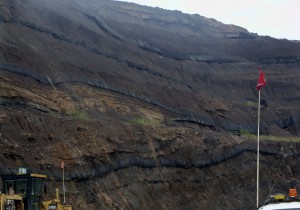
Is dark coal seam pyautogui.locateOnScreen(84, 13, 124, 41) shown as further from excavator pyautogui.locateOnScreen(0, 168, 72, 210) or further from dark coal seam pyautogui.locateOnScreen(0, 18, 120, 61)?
excavator pyautogui.locateOnScreen(0, 168, 72, 210)

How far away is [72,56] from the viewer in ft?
176

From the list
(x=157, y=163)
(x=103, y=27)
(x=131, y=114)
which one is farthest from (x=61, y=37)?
(x=157, y=163)

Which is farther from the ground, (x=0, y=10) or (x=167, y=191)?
(x=0, y=10)

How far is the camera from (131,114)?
4906 centimetres

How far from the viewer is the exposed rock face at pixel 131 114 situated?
36.8 meters

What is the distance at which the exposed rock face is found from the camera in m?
36.8

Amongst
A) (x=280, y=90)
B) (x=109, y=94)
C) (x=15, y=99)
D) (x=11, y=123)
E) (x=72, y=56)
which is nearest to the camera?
(x=11, y=123)

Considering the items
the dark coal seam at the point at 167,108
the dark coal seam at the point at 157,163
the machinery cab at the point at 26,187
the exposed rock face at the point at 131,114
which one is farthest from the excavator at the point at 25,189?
the dark coal seam at the point at 167,108

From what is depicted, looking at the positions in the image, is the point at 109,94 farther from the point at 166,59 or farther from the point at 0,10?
the point at 166,59

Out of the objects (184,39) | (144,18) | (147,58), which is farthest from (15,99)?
(144,18)

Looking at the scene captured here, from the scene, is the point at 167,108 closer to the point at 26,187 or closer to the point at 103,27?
the point at 103,27

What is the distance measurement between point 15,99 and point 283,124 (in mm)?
38520

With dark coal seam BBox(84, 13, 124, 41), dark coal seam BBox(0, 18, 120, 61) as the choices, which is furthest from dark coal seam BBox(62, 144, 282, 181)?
dark coal seam BBox(84, 13, 124, 41)

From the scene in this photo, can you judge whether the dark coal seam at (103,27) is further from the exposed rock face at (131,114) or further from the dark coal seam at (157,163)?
the dark coal seam at (157,163)
